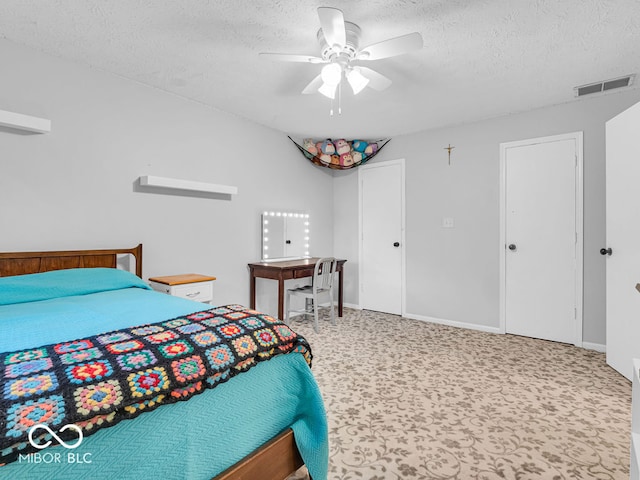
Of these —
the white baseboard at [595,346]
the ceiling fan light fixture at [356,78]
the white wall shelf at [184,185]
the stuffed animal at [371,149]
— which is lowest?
the white baseboard at [595,346]

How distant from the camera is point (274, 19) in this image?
191 centimetres

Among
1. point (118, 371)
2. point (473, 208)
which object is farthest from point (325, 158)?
point (118, 371)

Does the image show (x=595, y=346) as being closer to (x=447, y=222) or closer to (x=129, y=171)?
(x=447, y=222)

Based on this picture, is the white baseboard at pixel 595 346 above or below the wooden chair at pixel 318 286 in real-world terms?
below

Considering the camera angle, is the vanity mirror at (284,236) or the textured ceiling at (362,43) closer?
the textured ceiling at (362,43)

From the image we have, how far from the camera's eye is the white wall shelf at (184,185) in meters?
2.67

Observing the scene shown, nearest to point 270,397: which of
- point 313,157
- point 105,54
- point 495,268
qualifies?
point 105,54

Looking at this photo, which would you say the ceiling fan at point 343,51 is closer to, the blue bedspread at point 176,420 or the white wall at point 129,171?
the white wall at point 129,171

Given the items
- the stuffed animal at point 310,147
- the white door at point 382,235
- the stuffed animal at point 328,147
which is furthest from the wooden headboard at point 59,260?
the white door at point 382,235

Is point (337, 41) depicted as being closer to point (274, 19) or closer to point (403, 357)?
point (274, 19)

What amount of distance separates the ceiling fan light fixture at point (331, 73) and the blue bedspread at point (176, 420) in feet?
5.40

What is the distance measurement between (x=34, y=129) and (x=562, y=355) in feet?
14.6

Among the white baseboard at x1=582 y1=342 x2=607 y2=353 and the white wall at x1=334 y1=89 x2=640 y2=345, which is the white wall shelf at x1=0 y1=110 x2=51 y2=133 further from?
the white baseboard at x1=582 y1=342 x2=607 y2=353

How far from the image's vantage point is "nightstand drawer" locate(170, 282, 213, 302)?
260cm
